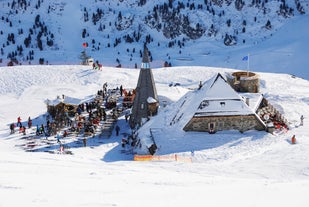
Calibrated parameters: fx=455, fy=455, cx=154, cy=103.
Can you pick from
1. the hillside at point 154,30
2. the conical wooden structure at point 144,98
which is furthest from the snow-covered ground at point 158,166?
the hillside at point 154,30

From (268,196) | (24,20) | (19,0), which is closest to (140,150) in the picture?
(268,196)

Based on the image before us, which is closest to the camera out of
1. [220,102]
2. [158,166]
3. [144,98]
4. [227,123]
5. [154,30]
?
[158,166]

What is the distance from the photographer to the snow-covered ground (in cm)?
1168

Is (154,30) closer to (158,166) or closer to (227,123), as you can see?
(227,123)

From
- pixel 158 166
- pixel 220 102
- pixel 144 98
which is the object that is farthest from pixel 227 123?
pixel 158 166

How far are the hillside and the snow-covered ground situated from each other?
110 ft

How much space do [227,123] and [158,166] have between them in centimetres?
889

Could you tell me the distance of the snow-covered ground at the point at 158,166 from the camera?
1168cm

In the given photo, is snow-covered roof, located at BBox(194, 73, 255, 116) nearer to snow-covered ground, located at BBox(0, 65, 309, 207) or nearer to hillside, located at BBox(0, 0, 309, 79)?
snow-covered ground, located at BBox(0, 65, 309, 207)

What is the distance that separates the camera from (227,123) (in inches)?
1106

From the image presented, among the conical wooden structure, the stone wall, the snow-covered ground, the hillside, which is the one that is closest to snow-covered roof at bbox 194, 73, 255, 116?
the stone wall

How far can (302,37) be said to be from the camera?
8450cm

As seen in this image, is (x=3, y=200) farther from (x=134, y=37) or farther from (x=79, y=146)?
(x=134, y=37)

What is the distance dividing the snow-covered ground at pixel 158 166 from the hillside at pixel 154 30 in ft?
110
